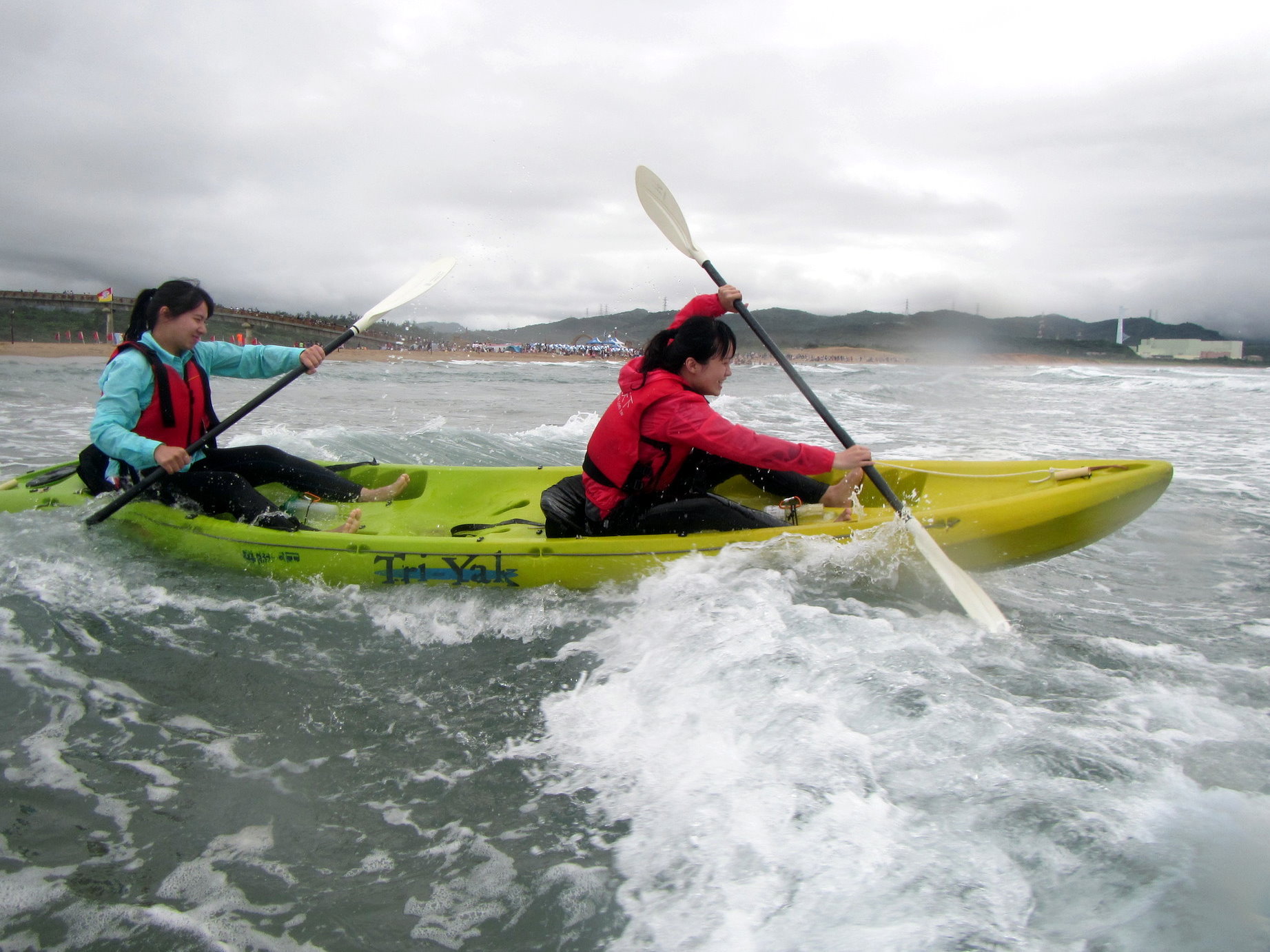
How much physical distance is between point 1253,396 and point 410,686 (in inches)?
907

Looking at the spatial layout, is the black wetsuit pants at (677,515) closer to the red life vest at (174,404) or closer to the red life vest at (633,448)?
the red life vest at (633,448)

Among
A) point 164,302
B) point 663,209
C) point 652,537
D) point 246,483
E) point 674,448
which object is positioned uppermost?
point 663,209

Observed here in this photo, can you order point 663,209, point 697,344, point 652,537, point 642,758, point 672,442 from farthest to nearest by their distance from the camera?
point 663,209, point 652,537, point 672,442, point 697,344, point 642,758

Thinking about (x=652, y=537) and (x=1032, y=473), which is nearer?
(x=652, y=537)

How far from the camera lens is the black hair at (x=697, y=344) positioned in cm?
346

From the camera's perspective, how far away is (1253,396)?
19.4 metres

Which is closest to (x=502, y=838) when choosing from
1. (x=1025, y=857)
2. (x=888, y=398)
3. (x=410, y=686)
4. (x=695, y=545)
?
(x=410, y=686)

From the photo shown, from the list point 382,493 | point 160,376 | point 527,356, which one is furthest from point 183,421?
point 527,356

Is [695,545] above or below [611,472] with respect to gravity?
below

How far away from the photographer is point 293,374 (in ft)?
14.6

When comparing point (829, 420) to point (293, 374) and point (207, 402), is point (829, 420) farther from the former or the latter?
point (207, 402)

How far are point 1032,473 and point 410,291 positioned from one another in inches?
163

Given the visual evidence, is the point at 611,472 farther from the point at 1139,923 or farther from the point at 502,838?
the point at 1139,923

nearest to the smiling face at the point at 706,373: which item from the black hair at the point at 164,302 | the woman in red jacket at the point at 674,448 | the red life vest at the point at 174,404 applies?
the woman in red jacket at the point at 674,448
